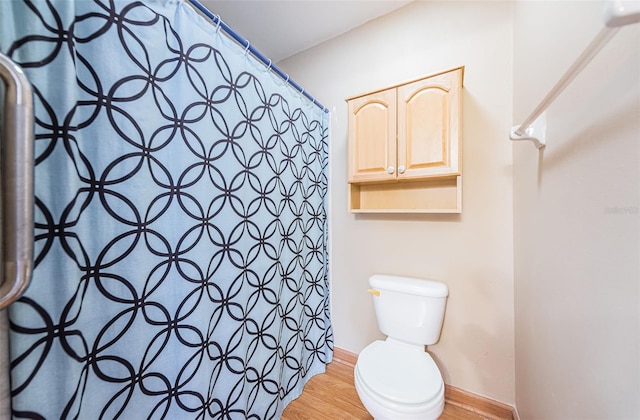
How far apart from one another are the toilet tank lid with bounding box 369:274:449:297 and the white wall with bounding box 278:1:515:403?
7cm

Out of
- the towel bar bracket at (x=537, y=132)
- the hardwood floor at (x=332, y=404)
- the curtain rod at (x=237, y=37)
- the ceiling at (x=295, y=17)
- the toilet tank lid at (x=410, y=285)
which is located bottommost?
the hardwood floor at (x=332, y=404)

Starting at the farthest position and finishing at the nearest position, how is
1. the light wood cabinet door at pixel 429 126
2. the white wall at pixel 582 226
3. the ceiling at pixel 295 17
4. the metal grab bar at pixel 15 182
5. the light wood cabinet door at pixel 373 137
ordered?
the ceiling at pixel 295 17 < the light wood cabinet door at pixel 373 137 < the light wood cabinet door at pixel 429 126 < the white wall at pixel 582 226 < the metal grab bar at pixel 15 182

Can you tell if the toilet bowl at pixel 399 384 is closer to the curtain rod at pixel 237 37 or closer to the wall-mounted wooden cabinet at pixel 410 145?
the wall-mounted wooden cabinet at pixel 410 145

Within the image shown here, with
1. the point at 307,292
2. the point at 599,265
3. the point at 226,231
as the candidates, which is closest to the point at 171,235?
the point at 226,231

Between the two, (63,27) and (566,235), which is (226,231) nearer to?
(63,27)

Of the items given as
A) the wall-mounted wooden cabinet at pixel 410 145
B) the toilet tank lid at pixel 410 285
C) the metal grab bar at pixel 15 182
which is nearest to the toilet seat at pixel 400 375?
the toilet tank lid at pixel 410 285

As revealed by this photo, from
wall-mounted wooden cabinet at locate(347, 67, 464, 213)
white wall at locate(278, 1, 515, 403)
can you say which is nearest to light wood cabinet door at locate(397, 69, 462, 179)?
wall-mounted wooden cabinet at locate(347, 67, 464, 213)

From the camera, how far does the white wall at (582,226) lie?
1.44 feet

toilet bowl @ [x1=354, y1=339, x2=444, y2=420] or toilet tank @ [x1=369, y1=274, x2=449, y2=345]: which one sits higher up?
toilet tank @ [x1=369, y1=274, x2=449, y2=345]

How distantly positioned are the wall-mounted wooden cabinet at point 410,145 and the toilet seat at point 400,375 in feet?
2.48

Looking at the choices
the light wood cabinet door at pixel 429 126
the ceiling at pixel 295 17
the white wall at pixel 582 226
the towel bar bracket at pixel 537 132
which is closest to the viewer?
the white wall at pixel 582 226

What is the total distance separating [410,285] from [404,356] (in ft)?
1.14

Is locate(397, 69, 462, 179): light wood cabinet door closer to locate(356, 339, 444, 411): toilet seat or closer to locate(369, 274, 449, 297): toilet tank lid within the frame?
locate(369, 274, 449, 297): toilet tank lid

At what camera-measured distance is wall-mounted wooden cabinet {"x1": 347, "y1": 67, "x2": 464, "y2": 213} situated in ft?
3.78
